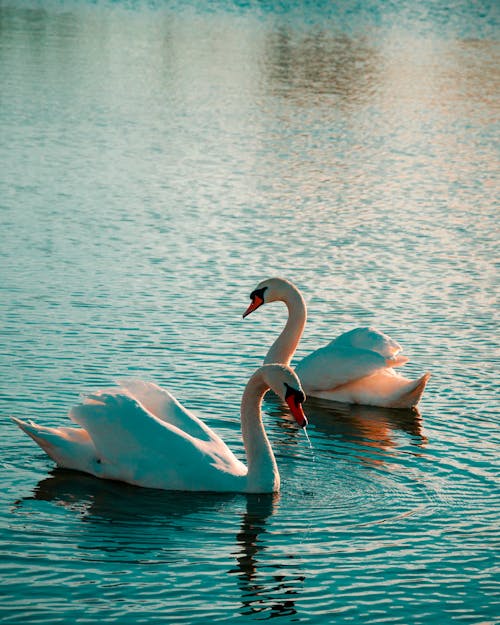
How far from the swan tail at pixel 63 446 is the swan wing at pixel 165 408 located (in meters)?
0.48

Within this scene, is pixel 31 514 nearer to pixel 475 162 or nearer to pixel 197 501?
pixel 197 501

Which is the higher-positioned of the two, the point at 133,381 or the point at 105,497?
the point at 133,381

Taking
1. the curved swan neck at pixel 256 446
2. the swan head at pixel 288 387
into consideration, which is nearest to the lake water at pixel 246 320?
the curved swan neck at pixel 256 446


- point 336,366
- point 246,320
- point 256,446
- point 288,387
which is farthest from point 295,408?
point 246,320

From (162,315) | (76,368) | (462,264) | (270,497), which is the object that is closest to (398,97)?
(462,264)

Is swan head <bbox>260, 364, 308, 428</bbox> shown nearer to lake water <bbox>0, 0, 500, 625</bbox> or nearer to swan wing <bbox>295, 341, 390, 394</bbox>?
lake water <bbox>0, 0, 500, 625</bbox>

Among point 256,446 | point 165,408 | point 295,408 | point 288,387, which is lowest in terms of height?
point 256,446

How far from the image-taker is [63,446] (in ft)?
31.3

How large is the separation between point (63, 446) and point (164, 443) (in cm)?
81

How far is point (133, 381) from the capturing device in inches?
383

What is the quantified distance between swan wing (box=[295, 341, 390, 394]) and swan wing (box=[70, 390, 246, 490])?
288 cm

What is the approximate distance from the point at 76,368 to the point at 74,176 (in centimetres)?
1059

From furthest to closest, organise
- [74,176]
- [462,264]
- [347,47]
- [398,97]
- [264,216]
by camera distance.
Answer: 1. [347,47]
2. [398,97]
3. [74,176]
4. [264,216]
5. [462,264]

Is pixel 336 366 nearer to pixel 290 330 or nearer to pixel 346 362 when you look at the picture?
pixel 346 362
